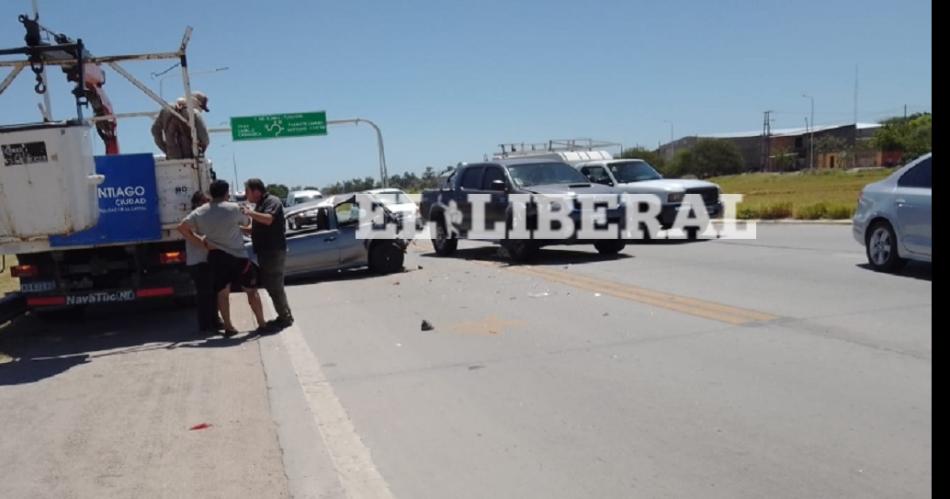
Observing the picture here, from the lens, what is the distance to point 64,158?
28.8 feet

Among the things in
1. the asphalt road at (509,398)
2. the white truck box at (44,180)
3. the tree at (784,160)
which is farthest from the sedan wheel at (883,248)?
the tree at (784,160)

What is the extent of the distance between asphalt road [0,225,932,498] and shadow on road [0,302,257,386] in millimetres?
57

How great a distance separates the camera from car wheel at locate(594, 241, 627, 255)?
16297mm

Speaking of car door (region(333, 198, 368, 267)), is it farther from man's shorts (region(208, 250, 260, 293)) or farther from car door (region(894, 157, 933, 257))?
car door (region(894, 157, 933, 257))

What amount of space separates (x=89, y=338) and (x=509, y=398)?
645 centimetres

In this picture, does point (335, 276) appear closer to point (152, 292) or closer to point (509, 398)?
point (152, 292)

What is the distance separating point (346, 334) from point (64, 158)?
11.9ft

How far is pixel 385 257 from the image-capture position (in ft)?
51.9

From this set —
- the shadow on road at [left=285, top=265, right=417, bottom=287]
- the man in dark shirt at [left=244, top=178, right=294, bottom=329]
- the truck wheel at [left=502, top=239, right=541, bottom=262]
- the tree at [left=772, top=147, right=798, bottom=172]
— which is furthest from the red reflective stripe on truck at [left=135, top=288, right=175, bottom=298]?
the tree at [left=772, top=147, right=798, bottom=172]

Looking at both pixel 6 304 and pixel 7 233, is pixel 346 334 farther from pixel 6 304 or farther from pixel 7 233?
pixel 6 304

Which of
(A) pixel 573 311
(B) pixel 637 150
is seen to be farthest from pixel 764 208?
(B) pixel 637 150

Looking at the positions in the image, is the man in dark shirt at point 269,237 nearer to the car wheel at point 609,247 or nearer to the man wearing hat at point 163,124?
the man wearing hat at point 163,124

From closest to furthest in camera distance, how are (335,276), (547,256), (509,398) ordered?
(509,398)
(335,276)
(547,256)

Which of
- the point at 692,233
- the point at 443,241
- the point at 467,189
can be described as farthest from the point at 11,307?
the point at 692,233
